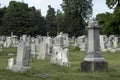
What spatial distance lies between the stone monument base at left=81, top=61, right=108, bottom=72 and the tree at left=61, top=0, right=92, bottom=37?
2429 inches

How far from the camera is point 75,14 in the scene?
271ft

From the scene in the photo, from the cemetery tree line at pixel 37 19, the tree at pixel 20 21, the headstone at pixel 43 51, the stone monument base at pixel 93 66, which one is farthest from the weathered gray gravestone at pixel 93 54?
the tree at pixel 20 21

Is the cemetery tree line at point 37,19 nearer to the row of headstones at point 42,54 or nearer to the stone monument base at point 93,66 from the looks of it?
the row of headstones at point 42,54

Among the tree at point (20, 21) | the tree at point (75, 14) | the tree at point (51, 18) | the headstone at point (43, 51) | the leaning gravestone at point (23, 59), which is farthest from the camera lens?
the tree at point (51, 18)

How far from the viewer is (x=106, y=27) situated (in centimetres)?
3441

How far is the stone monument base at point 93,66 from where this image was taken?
17203 mm

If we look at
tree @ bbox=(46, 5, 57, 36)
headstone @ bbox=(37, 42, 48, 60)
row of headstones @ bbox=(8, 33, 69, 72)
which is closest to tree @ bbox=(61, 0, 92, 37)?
tree @ bbox=(46, 5, 57, 36)

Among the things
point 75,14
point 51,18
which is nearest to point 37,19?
point 75,14

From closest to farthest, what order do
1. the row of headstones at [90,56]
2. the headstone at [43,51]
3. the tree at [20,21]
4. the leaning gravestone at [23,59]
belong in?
1. the leaning gravestone at [23,59]
2. the row of headstones at [90,56]
3. the headstone at [43,51]
4. the tree at [20,21]

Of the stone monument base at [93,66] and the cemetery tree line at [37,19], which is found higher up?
the cemetery tree line at [37,19]

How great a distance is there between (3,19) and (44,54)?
192 feet

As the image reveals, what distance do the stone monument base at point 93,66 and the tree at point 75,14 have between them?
61697mm

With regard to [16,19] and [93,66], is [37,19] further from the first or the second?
[93,66]

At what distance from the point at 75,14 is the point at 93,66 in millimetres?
65700
